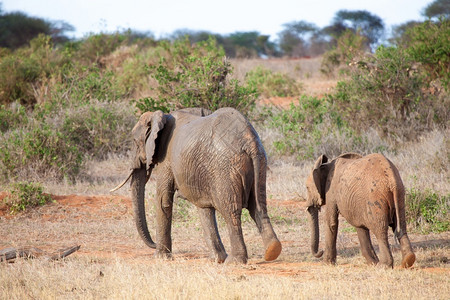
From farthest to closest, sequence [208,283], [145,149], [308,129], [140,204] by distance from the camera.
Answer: [308,129], [140,204], [145,149], [208,283]

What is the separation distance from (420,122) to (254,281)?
10345mm

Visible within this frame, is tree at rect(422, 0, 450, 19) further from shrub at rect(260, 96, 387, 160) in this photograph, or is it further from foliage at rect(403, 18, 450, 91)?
shrub at rect(260, 96, 387, 160)

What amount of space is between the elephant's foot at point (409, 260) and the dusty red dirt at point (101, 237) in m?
0.23

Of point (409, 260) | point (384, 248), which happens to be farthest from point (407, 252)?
point (384, 248)

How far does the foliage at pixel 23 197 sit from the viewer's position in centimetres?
1053

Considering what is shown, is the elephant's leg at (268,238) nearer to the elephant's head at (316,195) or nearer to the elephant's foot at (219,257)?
the elephant's head at (316,195)

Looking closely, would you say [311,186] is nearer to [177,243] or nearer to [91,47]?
[177,243]

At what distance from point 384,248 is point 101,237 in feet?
15.1

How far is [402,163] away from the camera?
12.3 meters

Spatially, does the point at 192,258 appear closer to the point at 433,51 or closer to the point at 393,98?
the point at 393,98

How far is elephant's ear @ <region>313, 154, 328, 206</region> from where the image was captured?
264 inches

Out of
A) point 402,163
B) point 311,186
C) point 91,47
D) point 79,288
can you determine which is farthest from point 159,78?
point 91,47

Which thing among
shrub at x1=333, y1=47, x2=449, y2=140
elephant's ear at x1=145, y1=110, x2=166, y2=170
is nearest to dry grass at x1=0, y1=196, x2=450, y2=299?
elephant's ear at x1=145, y1=110, x2=166, y2=170

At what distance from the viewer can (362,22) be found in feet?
177
